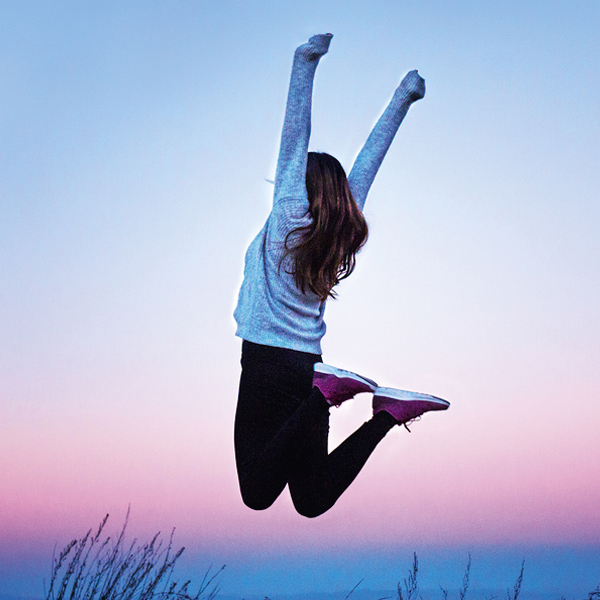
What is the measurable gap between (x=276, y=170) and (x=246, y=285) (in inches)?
17.7

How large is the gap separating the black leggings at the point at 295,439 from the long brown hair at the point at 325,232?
30 centimetres

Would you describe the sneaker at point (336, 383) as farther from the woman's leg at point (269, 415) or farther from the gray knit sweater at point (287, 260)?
the gray knit sweater at point (287, 260)

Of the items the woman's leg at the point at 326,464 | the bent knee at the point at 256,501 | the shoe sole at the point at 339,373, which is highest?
the shoe sole at the point at 339,373

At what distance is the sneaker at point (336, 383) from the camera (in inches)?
95.6

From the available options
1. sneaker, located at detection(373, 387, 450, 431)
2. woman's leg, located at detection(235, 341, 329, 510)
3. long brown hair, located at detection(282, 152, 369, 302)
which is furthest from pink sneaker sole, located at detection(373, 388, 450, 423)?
long brown hair, located at detection(282, 152, 369, 302)

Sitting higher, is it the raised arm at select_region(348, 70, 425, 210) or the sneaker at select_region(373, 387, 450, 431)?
the raised arm at select_region(348, 70, 425, 210)

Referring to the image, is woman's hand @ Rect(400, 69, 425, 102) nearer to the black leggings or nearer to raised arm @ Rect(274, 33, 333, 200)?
raised arm @ Rect(274, 33, 333, 200)

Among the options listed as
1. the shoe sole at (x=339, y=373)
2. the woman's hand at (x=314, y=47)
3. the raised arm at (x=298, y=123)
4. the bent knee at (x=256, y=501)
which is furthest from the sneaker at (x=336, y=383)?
the woman's hand at (x=314, y=47)

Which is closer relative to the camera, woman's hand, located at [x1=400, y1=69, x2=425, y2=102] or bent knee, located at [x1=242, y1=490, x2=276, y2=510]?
bent knee, located at [x1=242, y1=490, x2=276, y2=510]

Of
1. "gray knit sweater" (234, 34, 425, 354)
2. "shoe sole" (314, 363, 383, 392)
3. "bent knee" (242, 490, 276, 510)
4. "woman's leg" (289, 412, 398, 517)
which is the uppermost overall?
"gray knit sweater" (234, 34, 425, 354)

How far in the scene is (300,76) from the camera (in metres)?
2.47

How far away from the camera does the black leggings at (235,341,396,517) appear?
2430 millimetres

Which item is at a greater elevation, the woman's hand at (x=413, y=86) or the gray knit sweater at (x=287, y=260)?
the woman's hand at (x=413, y=86)

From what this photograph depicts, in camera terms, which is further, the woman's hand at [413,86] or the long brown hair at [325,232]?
the woman's hand at [413,86]
